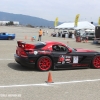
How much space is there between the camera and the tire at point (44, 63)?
9406mm

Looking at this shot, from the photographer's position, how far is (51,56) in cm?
956

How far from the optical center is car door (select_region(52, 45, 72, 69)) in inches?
381

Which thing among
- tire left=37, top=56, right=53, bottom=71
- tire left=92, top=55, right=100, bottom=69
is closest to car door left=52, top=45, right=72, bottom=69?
tire left=37, top=56, right=53, bottom=71

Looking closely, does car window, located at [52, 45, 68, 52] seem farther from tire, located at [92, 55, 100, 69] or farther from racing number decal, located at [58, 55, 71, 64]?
tire, located at [92, 55, 100, 69]

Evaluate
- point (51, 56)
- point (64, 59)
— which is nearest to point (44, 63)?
point (51, 56)

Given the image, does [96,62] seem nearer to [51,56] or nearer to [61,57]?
[61,57]

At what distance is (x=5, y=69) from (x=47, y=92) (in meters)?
3.67

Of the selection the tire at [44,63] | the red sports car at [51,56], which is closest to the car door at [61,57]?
the red sports car at [51,56]

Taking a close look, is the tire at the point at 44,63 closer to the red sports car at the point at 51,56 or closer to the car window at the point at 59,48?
the red sports car at the point at 51,56

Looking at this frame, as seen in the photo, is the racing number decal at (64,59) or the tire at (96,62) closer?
the racing number decal at (64,59)

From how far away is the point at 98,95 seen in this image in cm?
622

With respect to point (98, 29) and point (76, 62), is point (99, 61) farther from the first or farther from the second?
point (98, 29)

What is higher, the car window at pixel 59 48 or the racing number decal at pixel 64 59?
the car window at pixel 59 48

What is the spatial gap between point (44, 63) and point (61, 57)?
0.80 metres
